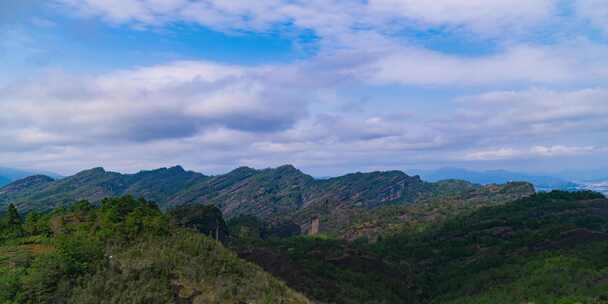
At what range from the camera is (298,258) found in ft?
347

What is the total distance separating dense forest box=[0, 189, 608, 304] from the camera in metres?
34.5

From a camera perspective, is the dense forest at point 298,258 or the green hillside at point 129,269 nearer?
the green hillside at point 129,269

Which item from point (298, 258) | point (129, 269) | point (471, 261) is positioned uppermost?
point (129, 269)

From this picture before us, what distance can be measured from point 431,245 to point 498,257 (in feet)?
95.9

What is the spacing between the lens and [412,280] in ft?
352

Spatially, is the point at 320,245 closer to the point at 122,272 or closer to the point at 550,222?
the point at 550,222

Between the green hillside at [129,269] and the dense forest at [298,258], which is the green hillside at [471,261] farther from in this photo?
the green hillside at [129,269]

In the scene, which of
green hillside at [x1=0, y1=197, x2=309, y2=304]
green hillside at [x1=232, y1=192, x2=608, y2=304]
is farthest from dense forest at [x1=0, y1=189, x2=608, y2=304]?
green hillside at [x1=232, y1=192, x2=608, y2=304]

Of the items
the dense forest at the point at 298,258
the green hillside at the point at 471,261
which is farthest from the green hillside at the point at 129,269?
the green hillside at the point at 471,261

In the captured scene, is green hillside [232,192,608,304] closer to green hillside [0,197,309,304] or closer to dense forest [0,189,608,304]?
dense forest [0,189,608,304]

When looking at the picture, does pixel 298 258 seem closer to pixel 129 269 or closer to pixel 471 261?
pixel 471 261

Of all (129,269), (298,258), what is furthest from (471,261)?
(129,269)

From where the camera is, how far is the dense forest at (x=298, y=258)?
34500 millimetres

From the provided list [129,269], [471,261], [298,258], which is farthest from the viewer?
[471,261]
